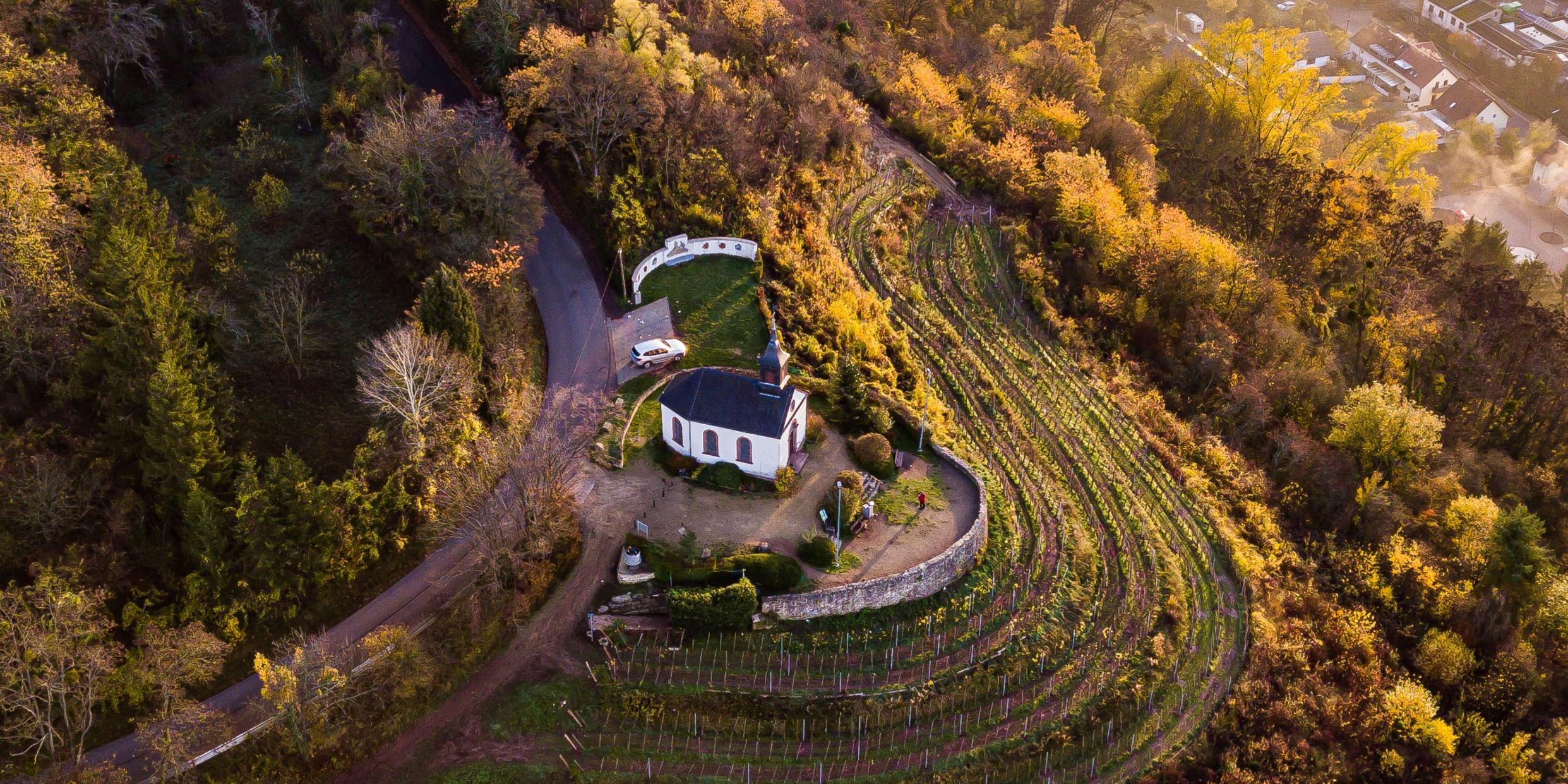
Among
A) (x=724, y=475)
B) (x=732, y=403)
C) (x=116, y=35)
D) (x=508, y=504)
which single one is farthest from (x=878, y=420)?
(x=116, y=35)

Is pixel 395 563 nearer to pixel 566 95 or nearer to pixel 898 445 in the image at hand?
pixel 898 445

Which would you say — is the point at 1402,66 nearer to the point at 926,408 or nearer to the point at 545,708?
the point at 926,408

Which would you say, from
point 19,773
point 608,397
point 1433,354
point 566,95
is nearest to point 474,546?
point 608,397

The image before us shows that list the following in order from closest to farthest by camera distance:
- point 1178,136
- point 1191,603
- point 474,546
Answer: point 474,546
point 1191,603
point 1178,136

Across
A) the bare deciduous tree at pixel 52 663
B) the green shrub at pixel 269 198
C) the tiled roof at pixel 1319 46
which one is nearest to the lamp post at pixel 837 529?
the bare deciduous tree at pixel 52 663

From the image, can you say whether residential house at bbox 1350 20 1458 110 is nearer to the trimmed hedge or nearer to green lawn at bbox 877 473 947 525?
green lawn at bbox 877 473 947 525

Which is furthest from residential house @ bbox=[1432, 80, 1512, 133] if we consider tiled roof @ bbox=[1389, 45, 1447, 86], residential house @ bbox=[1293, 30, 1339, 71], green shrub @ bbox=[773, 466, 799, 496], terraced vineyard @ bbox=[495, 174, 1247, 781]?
green shrub @ bbox=[773, 466, 799, 496]

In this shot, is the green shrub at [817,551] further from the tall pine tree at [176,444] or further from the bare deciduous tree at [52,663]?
the bare deciduous tree at [52,663]

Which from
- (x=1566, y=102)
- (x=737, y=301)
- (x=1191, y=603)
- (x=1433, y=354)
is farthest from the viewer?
(x=1566, y=102)
